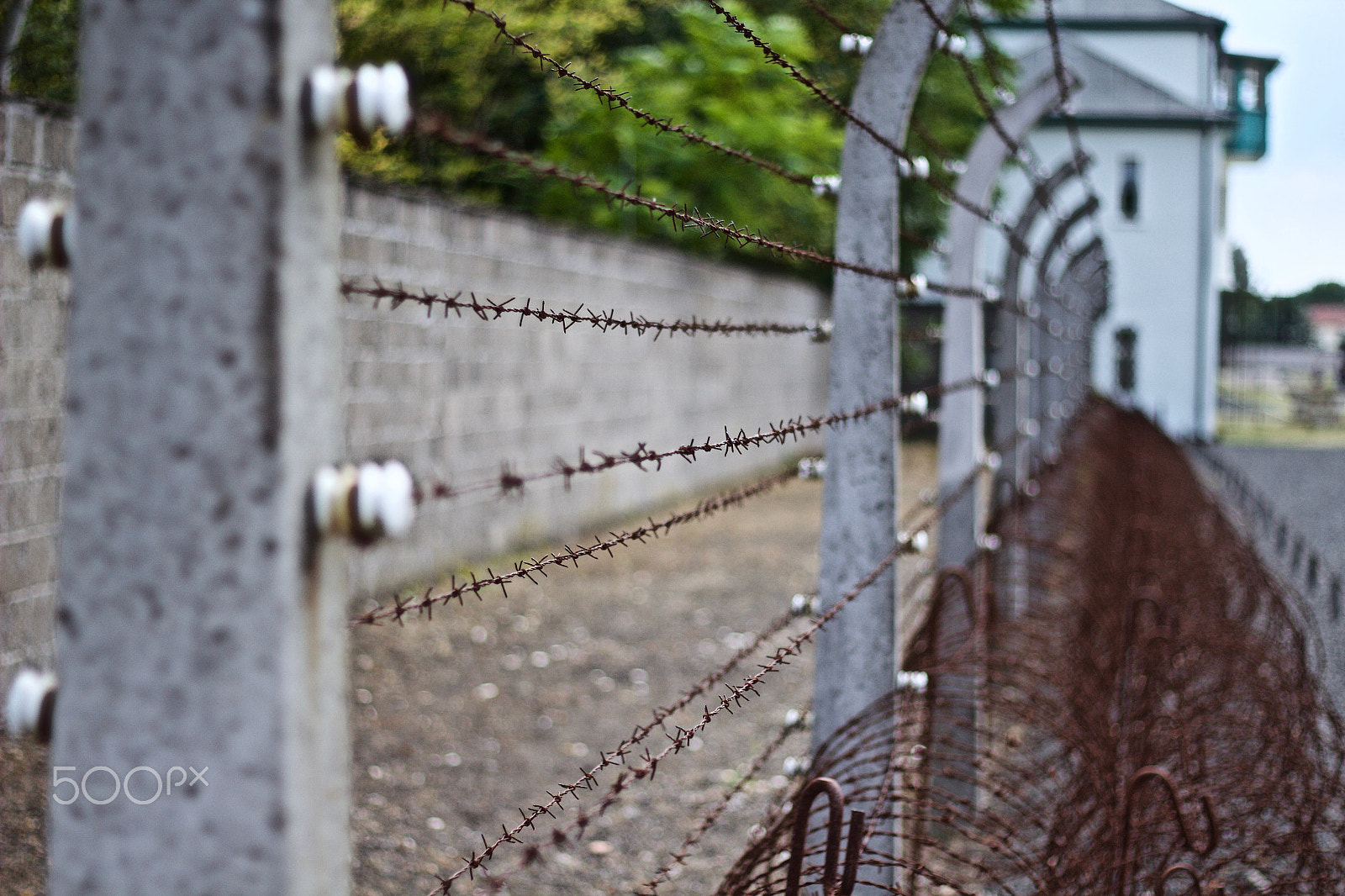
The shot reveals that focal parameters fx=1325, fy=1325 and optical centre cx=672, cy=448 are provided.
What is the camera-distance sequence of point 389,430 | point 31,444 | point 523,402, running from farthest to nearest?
1. point 523,402
2. point 389,430
3. point 31,444

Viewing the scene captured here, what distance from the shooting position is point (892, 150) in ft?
7.29

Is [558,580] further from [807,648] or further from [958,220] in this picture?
[958,220]

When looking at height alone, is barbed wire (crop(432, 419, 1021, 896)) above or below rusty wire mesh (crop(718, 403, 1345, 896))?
above

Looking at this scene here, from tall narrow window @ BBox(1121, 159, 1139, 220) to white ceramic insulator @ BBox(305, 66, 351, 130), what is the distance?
25.8 m

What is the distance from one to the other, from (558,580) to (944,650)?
14.1 ft

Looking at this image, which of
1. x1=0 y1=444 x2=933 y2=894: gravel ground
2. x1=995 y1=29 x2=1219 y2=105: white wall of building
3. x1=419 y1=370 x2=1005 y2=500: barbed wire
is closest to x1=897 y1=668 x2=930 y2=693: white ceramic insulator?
x1=419 y1=370 x2=1005 y2=500: barbed wire

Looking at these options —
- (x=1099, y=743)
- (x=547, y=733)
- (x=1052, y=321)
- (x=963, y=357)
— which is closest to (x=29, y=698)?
(x=1099, y=743)

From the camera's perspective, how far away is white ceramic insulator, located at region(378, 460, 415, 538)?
84 centimetres

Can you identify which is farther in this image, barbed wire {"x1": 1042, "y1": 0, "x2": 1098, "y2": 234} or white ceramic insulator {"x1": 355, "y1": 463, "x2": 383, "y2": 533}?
barbed wire {"x1": 1042, "y1": 0, "x2": 1098, "y2": 234}

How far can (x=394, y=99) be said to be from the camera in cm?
86

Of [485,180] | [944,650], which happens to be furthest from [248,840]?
[485,180]

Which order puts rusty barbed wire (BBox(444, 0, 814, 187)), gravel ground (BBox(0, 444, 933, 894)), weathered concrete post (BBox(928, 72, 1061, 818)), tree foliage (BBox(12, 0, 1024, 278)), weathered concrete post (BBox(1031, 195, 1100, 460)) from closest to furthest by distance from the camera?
rusty barbed wire (BBox(444, 0, 814, 187)) < gravel ground (BBox(0, 444, 933, 894)) < weathered concrete post (BBox(928, 72, 1061, 818)) < weathered concrete post (BBox(1031, 195, 1100, 460)) < tree foliage (BBox(12, 0, 1024, 278))

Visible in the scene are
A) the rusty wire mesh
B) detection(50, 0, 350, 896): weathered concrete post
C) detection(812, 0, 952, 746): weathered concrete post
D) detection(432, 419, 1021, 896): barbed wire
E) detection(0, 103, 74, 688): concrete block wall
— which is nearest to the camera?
detection(50, 0, 350, 896): weathered concrete post

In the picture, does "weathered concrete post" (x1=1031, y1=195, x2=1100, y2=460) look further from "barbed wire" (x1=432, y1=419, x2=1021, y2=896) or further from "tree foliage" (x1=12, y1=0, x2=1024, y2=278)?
"tree foliage" (x1=12, y1=0, x2=1024, y2=278)
